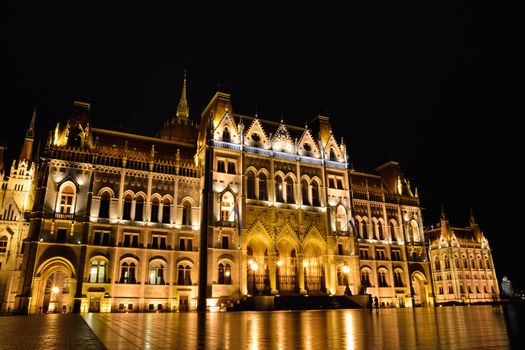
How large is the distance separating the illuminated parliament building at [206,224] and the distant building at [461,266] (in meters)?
33.4

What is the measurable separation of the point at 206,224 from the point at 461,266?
6964 cm

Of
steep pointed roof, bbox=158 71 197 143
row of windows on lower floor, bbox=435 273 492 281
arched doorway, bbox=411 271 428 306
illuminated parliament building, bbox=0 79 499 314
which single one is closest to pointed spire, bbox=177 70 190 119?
steep pointed roof, bbox=158 71 197 143

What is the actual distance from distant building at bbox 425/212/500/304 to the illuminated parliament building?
33392 millimetres

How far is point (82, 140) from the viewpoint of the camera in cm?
4416

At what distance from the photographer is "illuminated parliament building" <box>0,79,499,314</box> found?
1576 inches

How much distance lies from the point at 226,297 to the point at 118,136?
22747 millimetres

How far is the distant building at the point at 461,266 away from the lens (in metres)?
88.9

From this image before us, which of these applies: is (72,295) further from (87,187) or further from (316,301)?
(316,301)

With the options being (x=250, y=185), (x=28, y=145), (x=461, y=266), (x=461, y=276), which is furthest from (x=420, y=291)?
(x=28, y=145)

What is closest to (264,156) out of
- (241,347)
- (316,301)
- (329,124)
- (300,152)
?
(300,152)

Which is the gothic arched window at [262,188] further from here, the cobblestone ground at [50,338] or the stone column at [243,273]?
the cobblestone ground at [50,338]

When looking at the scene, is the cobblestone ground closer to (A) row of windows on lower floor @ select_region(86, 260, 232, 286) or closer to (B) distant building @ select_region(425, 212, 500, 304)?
(A) row of windows on lower floor @ select_region(86, 260, 232, 286)

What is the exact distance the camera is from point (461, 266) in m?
89.7

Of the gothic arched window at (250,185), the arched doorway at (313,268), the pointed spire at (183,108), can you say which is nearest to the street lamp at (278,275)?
the arched doorway at (313,268)
